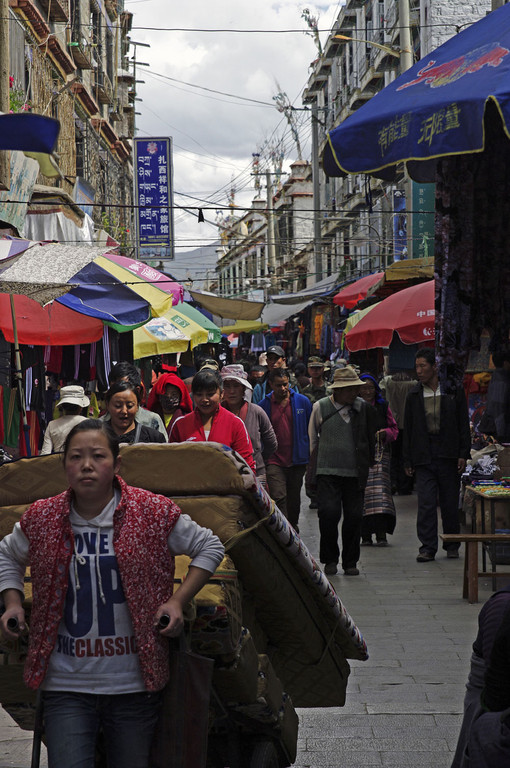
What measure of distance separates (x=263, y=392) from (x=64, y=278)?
6.93 metres

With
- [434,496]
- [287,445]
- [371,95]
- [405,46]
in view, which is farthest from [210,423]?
[371,95]

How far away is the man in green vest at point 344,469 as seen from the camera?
8.91 meters

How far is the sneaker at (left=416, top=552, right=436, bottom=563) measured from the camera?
9406mm

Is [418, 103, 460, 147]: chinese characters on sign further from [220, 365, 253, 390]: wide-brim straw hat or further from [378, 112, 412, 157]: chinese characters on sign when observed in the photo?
[220, 365, 253, 390]: wide-brim straw hat

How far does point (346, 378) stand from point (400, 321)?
421cm

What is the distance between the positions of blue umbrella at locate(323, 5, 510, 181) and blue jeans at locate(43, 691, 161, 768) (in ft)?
8.13

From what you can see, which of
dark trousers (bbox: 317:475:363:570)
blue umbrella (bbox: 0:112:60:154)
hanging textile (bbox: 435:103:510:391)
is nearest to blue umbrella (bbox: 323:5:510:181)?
hanging textile (bbox: 435:103:510:391)

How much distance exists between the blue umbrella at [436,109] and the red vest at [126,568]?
1.99 m

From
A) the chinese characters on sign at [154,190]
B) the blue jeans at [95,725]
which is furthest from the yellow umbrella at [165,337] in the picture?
the blue jeans at [95,725]

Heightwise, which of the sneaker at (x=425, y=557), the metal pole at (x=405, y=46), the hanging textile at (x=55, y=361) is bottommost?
the sneaker at (x=425, y=557)

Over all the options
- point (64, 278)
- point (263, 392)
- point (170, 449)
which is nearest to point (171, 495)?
point (170, 449)

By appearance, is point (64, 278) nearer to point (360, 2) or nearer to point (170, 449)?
point (170, 449)

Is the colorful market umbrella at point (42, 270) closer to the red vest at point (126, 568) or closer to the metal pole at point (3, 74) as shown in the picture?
the metal pole at point (3, 74)

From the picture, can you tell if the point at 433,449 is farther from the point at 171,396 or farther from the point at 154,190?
the point at 154,190
